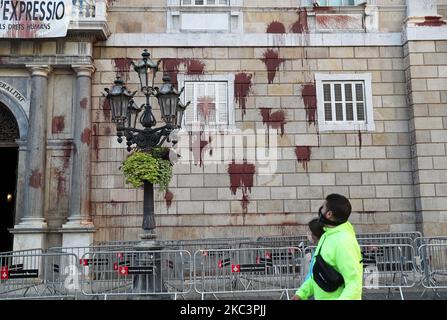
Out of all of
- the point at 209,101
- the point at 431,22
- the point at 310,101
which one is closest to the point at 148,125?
the point at 209,101

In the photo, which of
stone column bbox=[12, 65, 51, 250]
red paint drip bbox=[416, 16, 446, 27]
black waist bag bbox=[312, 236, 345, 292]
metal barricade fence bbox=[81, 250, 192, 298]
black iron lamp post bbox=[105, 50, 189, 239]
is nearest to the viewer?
black waist bag bbox=[312, 236, 345, 292]

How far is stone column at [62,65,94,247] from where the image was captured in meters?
12.6

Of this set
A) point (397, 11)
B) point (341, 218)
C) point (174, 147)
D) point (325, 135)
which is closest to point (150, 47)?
point (174, 147)

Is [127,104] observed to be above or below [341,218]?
above

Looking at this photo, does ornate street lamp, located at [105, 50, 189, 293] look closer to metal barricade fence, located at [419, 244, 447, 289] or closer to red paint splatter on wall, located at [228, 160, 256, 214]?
red paint splatter on wall, located at [228, 160, 256, 214]

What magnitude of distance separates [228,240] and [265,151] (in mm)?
2697

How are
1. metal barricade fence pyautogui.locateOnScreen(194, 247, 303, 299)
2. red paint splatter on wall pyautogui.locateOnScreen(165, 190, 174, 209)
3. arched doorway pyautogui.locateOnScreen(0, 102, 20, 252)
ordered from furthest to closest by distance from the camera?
arched doorway pyautogui.locateOnScreen(0, 102, 20, 252) → red paint splatter on wall pyautogui.locateOnScreen(165, 190, 174, 209) → metal barricade fence pyautogui.locateOnScreen(194, 247, 303, 299)

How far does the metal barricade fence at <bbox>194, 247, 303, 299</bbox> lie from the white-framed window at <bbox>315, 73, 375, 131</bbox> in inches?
206

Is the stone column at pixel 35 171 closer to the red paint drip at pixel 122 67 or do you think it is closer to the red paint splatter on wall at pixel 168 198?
the red paint drip at pixel 122 67

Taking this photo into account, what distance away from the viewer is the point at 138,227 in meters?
13.3

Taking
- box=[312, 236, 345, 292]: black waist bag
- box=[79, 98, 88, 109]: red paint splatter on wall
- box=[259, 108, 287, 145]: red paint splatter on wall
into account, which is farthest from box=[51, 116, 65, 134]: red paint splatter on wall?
box=[312, 236, 345, 292]: black waist bag
